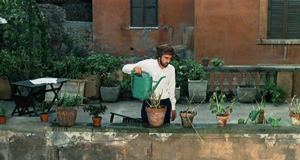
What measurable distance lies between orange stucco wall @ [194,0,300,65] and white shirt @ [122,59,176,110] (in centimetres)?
773

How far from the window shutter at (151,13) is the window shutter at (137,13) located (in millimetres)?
177

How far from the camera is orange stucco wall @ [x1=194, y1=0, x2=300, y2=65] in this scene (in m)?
12.8

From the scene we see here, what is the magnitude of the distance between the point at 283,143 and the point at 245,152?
44 cm

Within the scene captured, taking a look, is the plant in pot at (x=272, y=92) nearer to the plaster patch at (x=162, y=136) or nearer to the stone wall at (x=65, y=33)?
the plaster patch at (x=162, y=136)

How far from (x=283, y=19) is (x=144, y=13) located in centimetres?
475

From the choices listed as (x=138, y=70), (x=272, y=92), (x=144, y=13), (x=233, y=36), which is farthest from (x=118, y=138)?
(x=144, y=13)

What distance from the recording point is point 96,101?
10391 mm

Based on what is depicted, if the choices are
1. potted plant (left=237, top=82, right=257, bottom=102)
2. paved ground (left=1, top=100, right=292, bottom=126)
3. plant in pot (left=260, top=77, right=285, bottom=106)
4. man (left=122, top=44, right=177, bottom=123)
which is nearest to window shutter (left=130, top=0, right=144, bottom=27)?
paved ground (left=1, top=100, right=292, bottom=126)

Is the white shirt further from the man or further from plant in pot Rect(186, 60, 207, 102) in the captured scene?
plant in pot Rect(186, 60, 207, 102)

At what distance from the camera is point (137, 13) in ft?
49.0

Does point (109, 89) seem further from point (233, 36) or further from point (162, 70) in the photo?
point (162, 70)

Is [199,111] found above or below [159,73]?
below

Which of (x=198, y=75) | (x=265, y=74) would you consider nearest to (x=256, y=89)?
(x=265, y=74)

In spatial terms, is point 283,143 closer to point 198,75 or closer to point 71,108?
point 71,108
